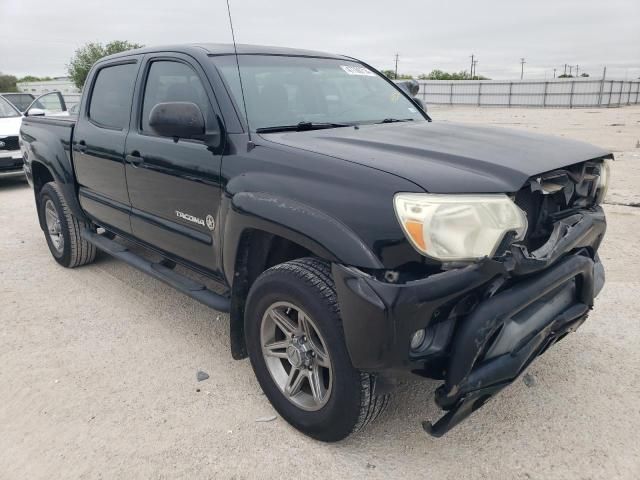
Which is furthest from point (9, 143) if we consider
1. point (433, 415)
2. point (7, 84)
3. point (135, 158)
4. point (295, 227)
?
point (7, 84)

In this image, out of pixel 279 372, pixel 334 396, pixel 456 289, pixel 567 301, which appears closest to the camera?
pixel 456 289

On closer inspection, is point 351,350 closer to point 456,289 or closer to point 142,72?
point 456,289

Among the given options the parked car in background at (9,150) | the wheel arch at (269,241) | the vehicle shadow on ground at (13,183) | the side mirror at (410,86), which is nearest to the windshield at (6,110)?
the parked car in background at (9,150)

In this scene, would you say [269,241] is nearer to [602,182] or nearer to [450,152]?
[450,152]

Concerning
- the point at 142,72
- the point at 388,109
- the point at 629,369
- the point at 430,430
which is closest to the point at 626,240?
the point at 629,369

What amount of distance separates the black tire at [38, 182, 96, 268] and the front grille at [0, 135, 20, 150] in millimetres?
4944

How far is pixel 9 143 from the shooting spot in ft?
29.7

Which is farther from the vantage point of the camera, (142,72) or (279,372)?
(142,72)

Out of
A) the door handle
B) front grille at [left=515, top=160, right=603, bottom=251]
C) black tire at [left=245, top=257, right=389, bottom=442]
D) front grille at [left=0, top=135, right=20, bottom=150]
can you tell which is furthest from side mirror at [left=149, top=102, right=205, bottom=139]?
front grille at [left=0, top=135, right=20, bottom=150]

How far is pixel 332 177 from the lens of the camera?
2.20 meters

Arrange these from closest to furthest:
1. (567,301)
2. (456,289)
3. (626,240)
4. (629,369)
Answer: (456,289) → (567,301) → (629,369) → (626,240)

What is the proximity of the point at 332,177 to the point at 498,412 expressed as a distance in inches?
59.7

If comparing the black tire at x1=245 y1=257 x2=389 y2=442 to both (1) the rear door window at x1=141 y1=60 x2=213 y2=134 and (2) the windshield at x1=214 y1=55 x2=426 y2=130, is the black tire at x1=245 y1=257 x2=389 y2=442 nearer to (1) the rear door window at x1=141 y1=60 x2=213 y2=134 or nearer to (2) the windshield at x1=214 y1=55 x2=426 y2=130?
(2) the windshield at x1=214 y1=55 x2=426 y2=130

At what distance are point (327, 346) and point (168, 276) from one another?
158 centimetres
